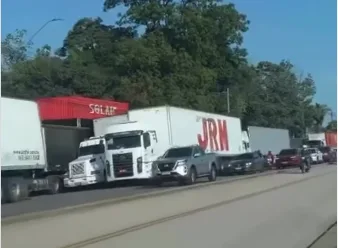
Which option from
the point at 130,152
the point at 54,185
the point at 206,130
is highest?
the point at 206,130

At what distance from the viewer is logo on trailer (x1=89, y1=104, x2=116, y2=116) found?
47.8m

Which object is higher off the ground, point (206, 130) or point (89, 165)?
point (206, 130)

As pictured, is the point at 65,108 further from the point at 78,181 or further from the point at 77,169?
the point at 78,181

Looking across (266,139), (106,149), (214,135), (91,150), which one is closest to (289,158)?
(266,139)

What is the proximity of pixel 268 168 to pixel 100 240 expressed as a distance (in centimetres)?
4296

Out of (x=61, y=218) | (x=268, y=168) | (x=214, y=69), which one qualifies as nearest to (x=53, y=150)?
(x=61, y=218)

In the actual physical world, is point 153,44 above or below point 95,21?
below

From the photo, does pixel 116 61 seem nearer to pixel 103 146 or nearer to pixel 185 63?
pixel 185 63

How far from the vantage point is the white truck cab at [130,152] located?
116ft

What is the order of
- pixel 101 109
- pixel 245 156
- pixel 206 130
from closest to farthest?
pixel 206 130 < pixel 245 156 < pixel 101 109

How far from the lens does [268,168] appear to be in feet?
181

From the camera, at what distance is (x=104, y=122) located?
40156mm

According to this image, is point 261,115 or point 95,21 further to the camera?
point 261,115

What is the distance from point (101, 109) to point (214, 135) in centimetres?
918
